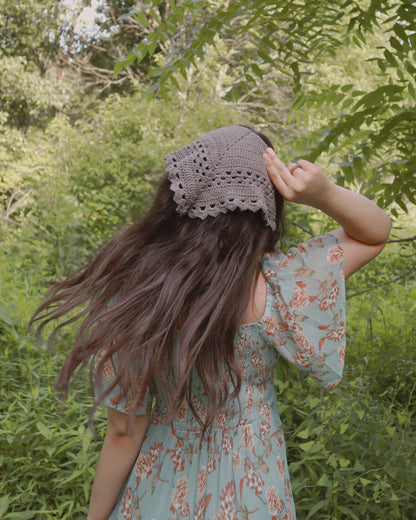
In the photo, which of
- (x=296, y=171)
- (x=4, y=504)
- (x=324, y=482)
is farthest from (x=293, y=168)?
(x=4, y=504)

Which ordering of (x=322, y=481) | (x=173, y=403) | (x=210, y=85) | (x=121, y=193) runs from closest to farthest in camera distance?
(x=173, y=403), (x=322, y=481), (x=121, y=193), (x=210, y=85)

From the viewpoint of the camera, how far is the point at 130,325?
1.15m

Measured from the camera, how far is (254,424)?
1246mm

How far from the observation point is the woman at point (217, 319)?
1.14 m

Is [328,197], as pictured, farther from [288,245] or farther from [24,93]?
[24,93]

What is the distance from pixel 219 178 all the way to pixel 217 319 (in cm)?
29

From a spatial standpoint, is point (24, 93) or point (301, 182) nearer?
point (301, 182)

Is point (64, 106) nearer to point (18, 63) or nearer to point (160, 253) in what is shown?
point (18, 63)

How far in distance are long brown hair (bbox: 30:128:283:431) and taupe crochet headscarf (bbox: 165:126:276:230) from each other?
37 mm

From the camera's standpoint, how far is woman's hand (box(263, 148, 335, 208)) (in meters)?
1.12

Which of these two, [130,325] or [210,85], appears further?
[210,85]

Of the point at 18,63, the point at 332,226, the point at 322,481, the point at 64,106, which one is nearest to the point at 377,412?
the point at 322,481

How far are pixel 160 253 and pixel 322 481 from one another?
1.28m

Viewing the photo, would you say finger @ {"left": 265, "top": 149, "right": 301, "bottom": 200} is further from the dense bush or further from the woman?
the dense bush
